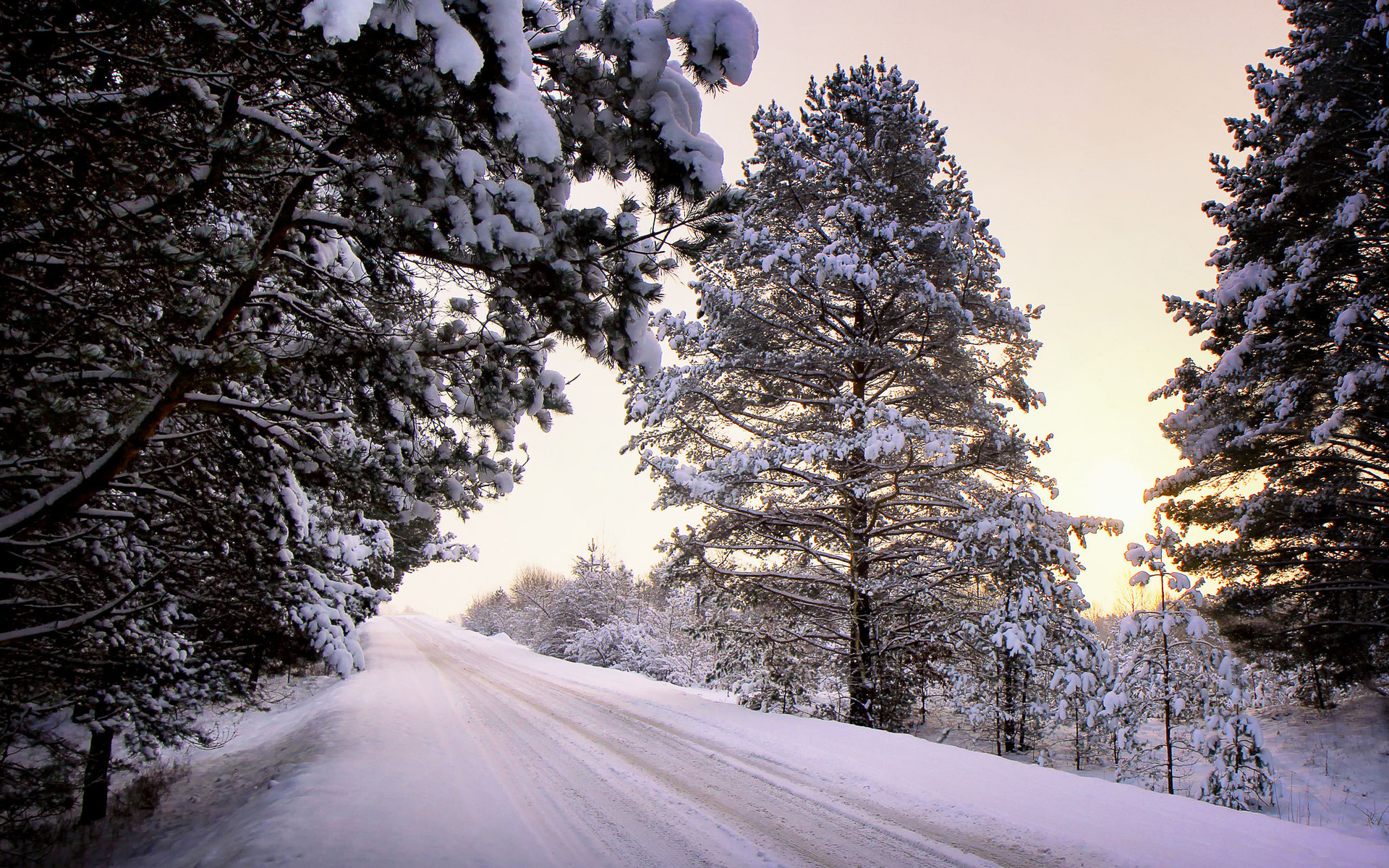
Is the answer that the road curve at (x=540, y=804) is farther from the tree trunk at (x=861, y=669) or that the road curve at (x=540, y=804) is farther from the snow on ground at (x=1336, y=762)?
the snow on ground at (x=1336, y=762)

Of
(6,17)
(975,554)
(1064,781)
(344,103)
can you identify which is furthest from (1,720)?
(975,554)

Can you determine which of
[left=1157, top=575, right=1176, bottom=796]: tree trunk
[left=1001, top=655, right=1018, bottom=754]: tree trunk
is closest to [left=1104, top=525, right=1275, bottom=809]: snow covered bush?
[left=1157, top=575, right=1176, bottom=796]: tree trunk

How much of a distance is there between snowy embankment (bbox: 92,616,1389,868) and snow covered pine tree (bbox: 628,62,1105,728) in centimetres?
241

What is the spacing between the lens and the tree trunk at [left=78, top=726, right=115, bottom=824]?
573 cm

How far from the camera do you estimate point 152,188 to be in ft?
9.83

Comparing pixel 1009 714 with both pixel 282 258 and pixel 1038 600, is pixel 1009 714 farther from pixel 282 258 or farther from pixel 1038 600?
pixel 282 258

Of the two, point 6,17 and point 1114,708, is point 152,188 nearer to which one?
point 6,17

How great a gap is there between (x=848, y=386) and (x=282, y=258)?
824cm

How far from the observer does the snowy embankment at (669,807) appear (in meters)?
3.94

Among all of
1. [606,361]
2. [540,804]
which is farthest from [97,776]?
[606,361]

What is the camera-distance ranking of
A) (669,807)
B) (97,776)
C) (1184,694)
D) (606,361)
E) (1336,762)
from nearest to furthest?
1. (606,361)
2. (669,807)
3. (97,776)
4. (1184,694)
5. (1336,762)

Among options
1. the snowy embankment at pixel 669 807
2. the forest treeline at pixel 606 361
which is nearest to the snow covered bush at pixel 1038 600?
the forest treeline at pixel 606 361

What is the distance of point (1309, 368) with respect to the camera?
32.4 ft

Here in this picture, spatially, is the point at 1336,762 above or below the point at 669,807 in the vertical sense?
above
